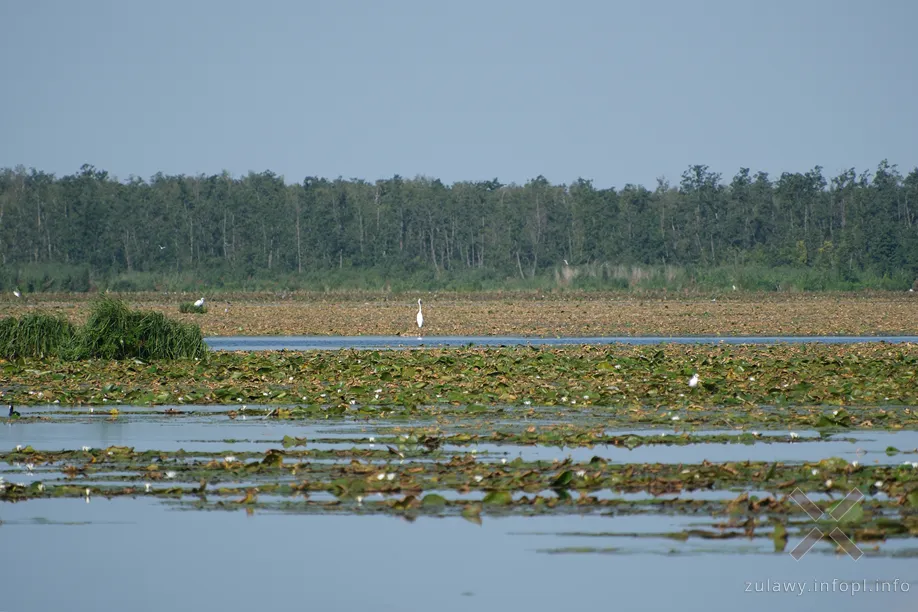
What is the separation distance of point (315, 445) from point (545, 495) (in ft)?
12.9

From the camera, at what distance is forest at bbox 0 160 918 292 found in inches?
4215

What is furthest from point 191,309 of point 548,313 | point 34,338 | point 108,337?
point 108,337

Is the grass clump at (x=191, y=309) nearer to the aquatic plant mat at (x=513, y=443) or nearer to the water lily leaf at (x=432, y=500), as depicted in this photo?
the aquatic plant mat at (x=513, y=443)

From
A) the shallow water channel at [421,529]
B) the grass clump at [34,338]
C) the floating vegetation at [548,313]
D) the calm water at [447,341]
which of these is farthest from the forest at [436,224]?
the shallow water channel at [421,529]

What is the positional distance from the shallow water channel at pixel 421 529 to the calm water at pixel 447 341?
18370 millimetres

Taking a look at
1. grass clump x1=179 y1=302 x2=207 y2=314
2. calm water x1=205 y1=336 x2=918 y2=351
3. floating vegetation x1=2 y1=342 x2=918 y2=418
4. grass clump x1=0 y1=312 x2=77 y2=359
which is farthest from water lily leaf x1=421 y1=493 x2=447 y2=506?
grass clump x1=179 y1=302 x2=207 y2=314

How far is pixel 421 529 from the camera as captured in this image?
10.3 metres

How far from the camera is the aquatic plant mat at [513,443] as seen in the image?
34.6 feet

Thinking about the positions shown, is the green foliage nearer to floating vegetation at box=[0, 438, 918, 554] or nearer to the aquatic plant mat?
the aquatic plant mat

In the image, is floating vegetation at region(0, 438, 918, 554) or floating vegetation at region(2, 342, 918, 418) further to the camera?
floating vegetation at region(2, 342, 918, 418)

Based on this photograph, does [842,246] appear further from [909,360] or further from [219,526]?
[219,526]

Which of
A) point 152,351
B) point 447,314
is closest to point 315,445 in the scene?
point 152,351

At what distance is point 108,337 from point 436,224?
9334 cm

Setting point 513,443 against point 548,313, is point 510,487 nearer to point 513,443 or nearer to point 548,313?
point 513,443
